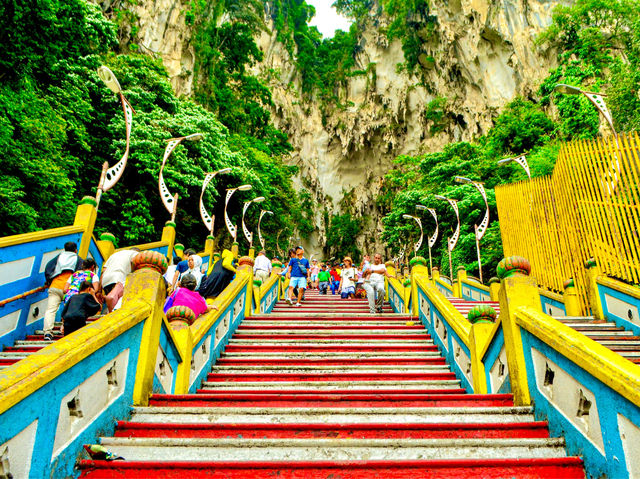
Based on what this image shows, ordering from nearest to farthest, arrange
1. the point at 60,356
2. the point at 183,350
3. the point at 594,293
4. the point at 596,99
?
the point at 60,356
the point at 183,350
the point at 594,293
the point at 596,99

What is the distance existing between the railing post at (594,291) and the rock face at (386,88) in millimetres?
24348

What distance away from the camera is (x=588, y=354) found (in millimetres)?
2348

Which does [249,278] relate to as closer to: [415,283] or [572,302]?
[415,283]

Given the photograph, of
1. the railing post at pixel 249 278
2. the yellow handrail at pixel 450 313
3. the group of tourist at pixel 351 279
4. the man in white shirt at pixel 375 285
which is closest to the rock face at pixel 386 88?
the group of tourist at pixel 351 279

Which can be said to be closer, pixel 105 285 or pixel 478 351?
pixel 478 351

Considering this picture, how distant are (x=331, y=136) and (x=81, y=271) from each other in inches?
1756

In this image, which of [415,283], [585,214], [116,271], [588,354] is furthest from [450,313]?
[585,214]

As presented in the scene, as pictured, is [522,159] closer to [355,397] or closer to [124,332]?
[355,397]

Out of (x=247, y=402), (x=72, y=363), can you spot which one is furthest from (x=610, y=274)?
(x=72, y=363)

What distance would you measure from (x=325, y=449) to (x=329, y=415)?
1.98ft

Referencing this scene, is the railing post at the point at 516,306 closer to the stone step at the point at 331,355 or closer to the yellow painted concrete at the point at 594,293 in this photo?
the stone step at the point at 331,355

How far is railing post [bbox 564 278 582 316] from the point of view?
8.03 m

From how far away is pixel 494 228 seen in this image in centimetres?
2042

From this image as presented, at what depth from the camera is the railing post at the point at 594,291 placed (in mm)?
7238
